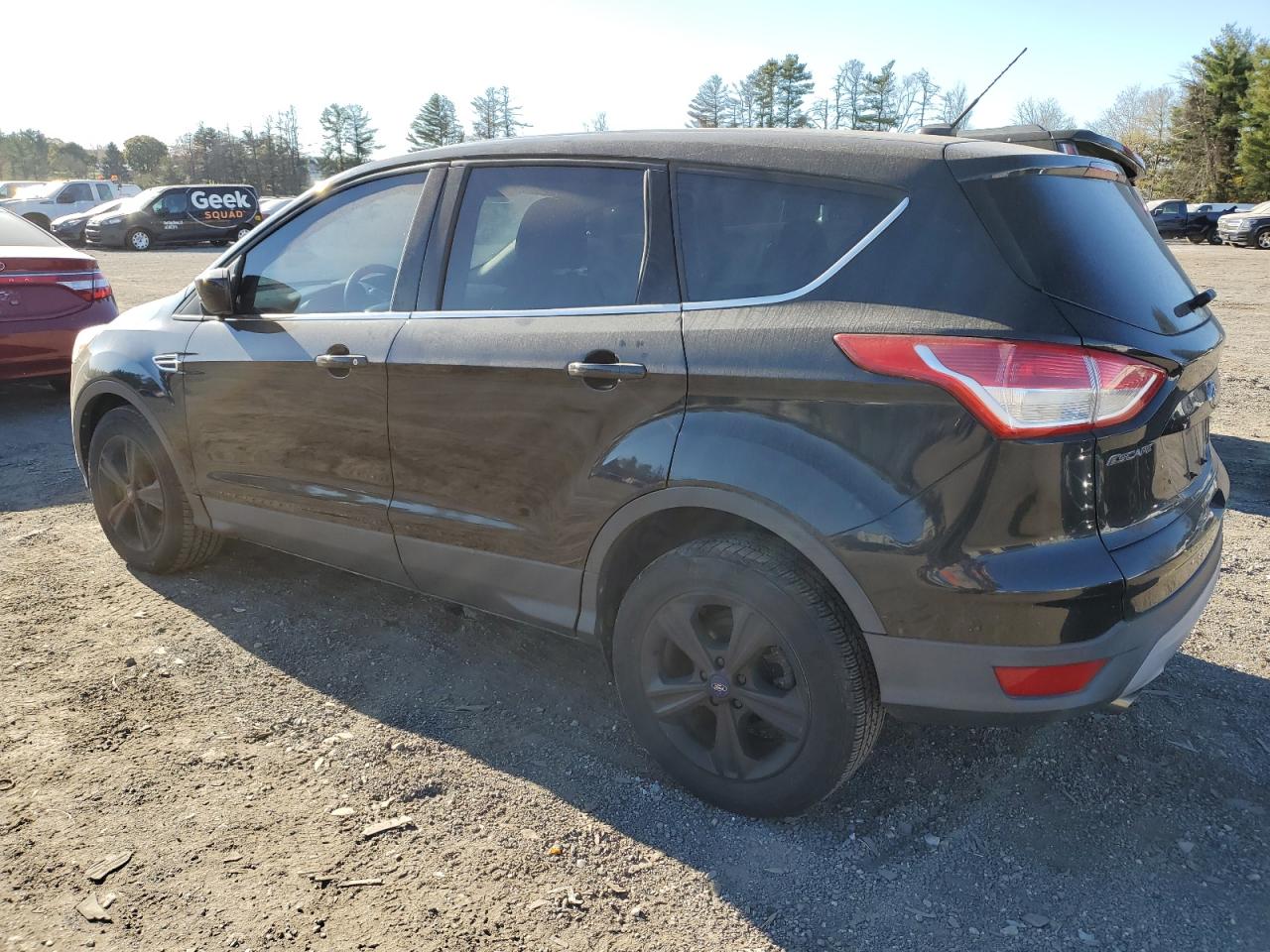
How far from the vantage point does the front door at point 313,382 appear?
130 inches

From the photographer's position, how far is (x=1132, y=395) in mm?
2188

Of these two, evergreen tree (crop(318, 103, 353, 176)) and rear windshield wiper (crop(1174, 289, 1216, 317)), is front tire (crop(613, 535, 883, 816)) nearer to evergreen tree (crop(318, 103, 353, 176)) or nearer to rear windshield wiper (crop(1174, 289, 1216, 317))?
rear windshield wiper (crop(1174, 289, 1216, 317))

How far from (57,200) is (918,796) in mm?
34927

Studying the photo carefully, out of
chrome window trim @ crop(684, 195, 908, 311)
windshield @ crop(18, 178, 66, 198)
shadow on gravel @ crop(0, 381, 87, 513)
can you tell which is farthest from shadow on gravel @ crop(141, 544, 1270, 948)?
windshield @ crop(18, 178, 66, 198)

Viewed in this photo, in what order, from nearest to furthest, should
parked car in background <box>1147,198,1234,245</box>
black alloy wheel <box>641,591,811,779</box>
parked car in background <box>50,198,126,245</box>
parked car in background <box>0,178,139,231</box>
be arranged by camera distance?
1. black alloy wheel <box>641,591,811,779</box>
2. parked car in background <box>50,198,126,245</box>
3. parked car in background <box>0,178,139,231</box>
4. parked car in background <box>1147,198,1234,245</box>

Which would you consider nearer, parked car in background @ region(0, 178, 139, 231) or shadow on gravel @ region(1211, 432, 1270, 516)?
shadow on gravel @ region(1211, 432, 1270, 516)

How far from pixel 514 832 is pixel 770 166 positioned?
1.87m

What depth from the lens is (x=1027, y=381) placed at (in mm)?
2096

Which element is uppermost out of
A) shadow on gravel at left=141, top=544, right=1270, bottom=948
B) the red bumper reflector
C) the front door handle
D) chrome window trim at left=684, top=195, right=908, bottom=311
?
chrome window trim at left=684, top=195, right=908, bottom=311

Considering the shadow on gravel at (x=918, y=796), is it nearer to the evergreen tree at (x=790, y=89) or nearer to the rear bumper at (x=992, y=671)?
the rear bumper at (x=992, y=671)

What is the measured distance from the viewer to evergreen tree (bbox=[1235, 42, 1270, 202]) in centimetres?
5097

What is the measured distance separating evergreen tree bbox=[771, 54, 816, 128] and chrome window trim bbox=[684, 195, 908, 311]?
88796 mm

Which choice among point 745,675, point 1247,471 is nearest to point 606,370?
point 745,675

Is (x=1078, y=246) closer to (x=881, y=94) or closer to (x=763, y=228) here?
(x=763, y=228)
